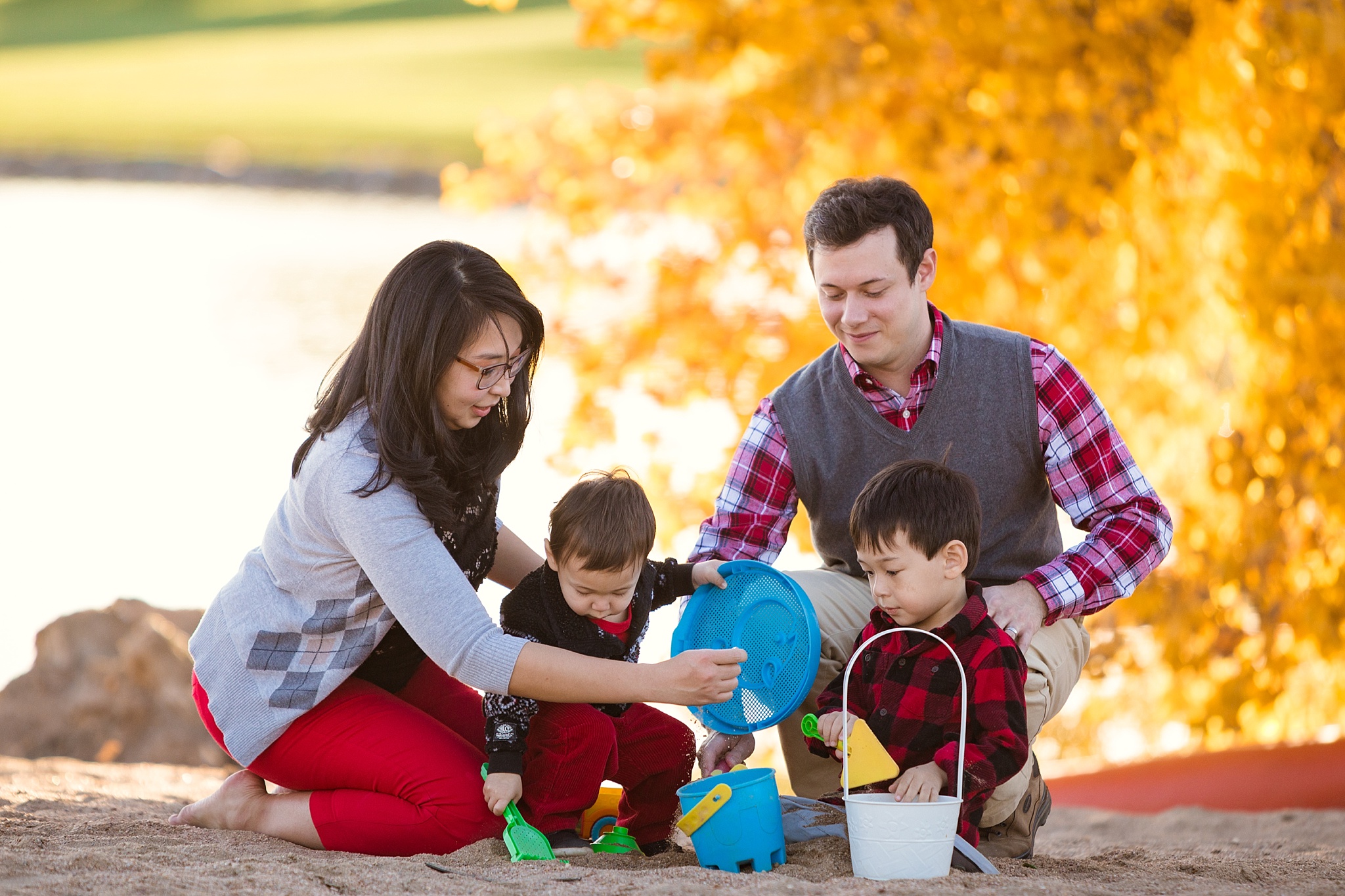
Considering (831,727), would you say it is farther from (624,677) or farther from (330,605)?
(330,605)

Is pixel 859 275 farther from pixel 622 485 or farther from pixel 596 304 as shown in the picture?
pixel 596 304

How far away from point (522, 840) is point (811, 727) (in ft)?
2.06

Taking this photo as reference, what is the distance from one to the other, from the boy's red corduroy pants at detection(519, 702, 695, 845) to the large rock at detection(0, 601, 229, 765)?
2.28m

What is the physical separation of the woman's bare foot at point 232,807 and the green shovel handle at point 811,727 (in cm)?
122

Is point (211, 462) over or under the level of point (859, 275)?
over

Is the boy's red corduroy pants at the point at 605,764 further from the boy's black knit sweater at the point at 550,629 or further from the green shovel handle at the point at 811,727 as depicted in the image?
the green shovel handle at the point at 811,727

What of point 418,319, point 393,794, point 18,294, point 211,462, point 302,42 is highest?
point 302,42

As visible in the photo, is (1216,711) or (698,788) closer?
(698,788)

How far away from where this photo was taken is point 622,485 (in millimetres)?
2729

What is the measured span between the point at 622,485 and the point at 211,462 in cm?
722

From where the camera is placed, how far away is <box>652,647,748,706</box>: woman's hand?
251cm

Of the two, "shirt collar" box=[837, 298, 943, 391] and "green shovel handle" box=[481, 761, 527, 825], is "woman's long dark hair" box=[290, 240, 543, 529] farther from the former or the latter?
"shirt collar" box=[837, 298, 943, 391]

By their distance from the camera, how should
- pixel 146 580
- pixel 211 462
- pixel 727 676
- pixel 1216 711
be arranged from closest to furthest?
1. pixel 727 676
2. pixel 1216 711
3. pixel 146 580
4. pixel 211 462

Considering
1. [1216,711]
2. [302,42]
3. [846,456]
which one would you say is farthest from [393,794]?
[302,42]
